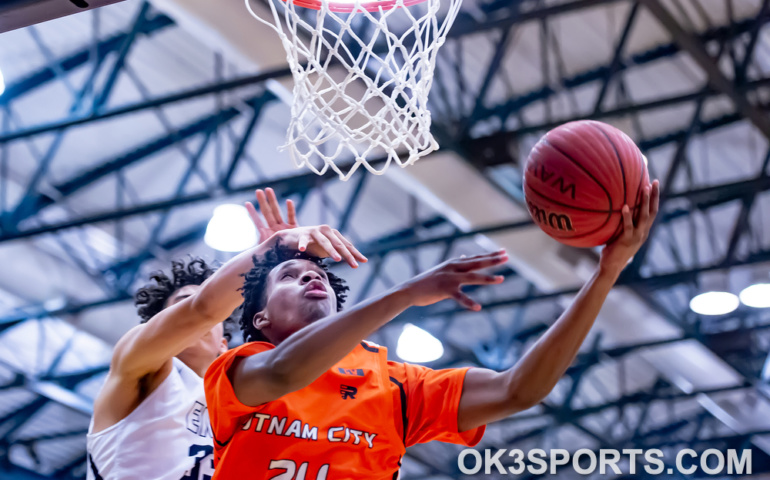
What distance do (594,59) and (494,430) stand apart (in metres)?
7.77

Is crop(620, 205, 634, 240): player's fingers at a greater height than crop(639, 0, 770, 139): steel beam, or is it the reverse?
crop(639, 0, 770, 139): steel beam

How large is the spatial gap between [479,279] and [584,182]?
0.60 metres

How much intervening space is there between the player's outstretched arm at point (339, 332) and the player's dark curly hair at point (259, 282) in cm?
52

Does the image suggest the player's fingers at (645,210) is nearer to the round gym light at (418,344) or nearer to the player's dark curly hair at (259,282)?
the player's dark curly hair at (259,282)

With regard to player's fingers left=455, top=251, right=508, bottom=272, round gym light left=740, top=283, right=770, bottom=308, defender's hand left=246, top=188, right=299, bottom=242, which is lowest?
player's fingers left=455, top=251, right=508, bottom=272

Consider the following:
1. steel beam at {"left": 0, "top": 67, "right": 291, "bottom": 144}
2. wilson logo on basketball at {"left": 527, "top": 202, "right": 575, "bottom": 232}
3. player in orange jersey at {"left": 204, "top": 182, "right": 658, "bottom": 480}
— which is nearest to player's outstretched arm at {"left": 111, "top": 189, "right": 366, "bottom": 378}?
player in orange jersey at {"left": 204, "top": 182, "right": 658, "bottom": 480}

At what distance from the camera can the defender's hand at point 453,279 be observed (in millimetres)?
2012

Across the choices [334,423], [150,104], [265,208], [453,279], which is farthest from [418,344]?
[453,279]

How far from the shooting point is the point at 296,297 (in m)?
2.75

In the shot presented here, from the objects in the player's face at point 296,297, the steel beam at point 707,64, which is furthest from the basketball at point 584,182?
the steel beam at point 707,64

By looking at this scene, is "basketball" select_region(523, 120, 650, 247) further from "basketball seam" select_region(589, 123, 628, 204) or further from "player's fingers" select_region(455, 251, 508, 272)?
"player's fingers" select_region(455, 251, 508, 272)

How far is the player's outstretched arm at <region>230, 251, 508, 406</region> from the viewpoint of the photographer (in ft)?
6.70

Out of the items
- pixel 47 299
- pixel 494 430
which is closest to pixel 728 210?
pixel 494 430

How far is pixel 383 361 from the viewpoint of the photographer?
109 inches
